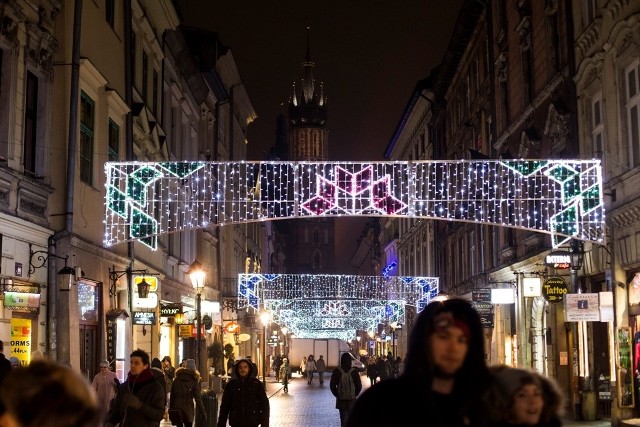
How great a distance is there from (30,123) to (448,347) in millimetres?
17063

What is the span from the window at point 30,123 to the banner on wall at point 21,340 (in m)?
2.82

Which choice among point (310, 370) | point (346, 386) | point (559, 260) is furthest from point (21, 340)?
point (310, 370)

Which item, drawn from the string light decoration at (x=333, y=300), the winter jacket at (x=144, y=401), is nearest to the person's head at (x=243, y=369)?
the winter jacket at (x=144, y=401)

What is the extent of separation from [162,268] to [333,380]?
49.3 feet

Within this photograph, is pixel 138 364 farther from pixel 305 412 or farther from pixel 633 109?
pixel 305 412

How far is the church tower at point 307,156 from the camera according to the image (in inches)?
7318

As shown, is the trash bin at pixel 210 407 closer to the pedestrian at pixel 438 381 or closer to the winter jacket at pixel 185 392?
the winter jacket at pixel 185 392

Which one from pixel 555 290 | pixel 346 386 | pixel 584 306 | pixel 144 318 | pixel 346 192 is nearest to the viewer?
pixel 346 386

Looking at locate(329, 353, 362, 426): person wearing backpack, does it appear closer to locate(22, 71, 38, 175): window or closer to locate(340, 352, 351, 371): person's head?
locate(340, 352, 351, 371): person's head

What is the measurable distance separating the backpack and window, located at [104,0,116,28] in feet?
36.1

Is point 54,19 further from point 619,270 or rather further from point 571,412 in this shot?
point 571,412

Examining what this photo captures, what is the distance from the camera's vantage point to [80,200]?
74.2ft

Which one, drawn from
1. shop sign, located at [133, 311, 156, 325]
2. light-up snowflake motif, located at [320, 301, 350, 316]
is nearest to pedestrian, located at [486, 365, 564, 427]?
shop sign, located at [133, 311, 156, 325]

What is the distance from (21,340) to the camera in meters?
19.5
